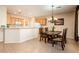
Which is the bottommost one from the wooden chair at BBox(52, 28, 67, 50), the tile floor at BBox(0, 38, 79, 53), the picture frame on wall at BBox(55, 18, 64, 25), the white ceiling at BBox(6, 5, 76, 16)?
the tile floor at BBox(0, 38, 79, 53)

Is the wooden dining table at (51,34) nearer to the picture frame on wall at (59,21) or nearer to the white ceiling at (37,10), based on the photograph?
the picture frame on wall at (59,21)

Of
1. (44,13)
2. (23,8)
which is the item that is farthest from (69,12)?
(23,8)

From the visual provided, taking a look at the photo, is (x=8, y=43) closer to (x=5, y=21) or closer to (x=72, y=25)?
Answer: (x=5, y=21)

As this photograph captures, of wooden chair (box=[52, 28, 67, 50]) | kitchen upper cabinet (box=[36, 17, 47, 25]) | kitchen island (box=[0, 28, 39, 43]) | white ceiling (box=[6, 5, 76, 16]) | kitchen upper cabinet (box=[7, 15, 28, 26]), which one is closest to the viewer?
white ceiling (box=[6, 5, 76, 16])

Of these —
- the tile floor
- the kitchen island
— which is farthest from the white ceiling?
the tile floor

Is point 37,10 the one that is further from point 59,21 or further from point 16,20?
point 59,21

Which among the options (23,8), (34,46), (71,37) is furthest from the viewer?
(71,37)

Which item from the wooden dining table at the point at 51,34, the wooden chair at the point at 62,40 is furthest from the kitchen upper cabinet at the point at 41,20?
the wooden chair at the point at 62,40

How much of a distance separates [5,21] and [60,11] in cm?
210

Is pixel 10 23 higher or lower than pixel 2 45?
higher

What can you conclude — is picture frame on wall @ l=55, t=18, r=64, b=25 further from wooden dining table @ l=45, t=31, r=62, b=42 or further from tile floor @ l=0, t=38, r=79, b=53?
tile floor @ l=0, t=38, r=79, b=53

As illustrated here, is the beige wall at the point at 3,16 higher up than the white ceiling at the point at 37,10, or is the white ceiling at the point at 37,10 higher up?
the white ceiling at the point at 37,10

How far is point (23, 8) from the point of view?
170 inches

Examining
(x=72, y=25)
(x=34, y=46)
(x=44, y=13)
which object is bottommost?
(x=34, y=46)
